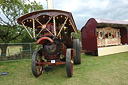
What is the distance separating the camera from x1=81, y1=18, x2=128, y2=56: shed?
7308 millimetres

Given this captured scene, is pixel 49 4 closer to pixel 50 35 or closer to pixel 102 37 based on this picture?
pixel 50 35

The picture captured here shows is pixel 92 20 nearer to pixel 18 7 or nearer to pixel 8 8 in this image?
pixel 18 7

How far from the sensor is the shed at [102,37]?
7.31 meters

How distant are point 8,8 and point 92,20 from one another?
6278mm

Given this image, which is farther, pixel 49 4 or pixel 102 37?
pixel 102 37

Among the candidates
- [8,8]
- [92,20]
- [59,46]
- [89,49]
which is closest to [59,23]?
[59,46]

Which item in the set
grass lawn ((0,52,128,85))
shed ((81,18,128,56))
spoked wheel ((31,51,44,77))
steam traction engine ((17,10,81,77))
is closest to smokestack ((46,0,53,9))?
steam traction engine ((17,10,81,77))

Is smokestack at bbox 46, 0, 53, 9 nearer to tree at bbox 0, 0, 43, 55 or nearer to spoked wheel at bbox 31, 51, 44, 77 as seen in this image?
spoked wheel at bbox 31, 51, 44, 77

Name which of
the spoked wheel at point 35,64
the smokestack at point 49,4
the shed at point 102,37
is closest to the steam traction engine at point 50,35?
the spoked wheel at point 35,64

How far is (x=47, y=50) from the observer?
12.2 feet

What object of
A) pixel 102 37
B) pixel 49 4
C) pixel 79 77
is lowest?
pixel 79 77

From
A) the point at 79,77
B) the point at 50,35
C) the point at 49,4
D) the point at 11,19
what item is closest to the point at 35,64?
the point at 50,35

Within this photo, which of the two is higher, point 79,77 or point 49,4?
point 49,4

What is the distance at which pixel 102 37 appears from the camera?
8180 mm
